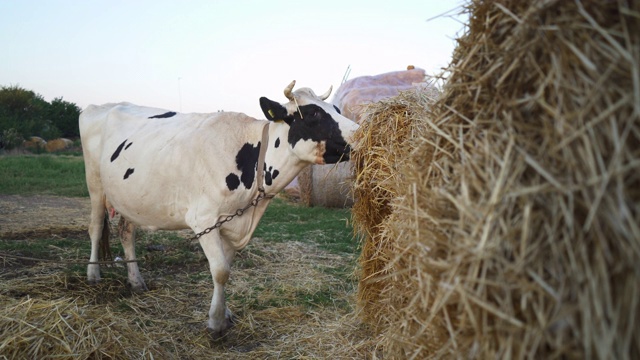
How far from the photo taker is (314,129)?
4105 millimetres

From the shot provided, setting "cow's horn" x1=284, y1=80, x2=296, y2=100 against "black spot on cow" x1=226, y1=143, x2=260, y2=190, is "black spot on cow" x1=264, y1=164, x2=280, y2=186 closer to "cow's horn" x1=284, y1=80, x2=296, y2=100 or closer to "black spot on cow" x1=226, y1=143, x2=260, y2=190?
"black spot on cow" x1=226, y1=143, x2=260, y2=190

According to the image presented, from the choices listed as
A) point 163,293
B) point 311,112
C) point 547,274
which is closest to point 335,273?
point 163,293

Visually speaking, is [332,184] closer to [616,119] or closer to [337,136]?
[337,136]

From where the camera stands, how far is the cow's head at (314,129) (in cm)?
409

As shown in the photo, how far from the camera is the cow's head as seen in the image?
4.09m

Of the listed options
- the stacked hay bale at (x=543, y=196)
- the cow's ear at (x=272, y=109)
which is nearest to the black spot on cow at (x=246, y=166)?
the cow's ear at (x=272, y=109)

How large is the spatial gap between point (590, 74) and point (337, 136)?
109 inches

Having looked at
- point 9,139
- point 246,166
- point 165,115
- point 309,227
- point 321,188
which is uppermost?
point 165,115

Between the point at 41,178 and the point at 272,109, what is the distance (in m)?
12.7

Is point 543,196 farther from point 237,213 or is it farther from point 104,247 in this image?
point 104,247

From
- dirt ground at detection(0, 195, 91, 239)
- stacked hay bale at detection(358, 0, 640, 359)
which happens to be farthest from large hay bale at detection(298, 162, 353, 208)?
stacked hay bale at detection(358, 0, 640, 359)

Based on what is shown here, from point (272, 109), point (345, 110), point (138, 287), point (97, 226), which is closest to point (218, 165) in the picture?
point (272, 109)

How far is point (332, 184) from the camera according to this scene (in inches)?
397

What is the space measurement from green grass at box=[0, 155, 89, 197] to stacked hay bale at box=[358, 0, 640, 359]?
11978mm
